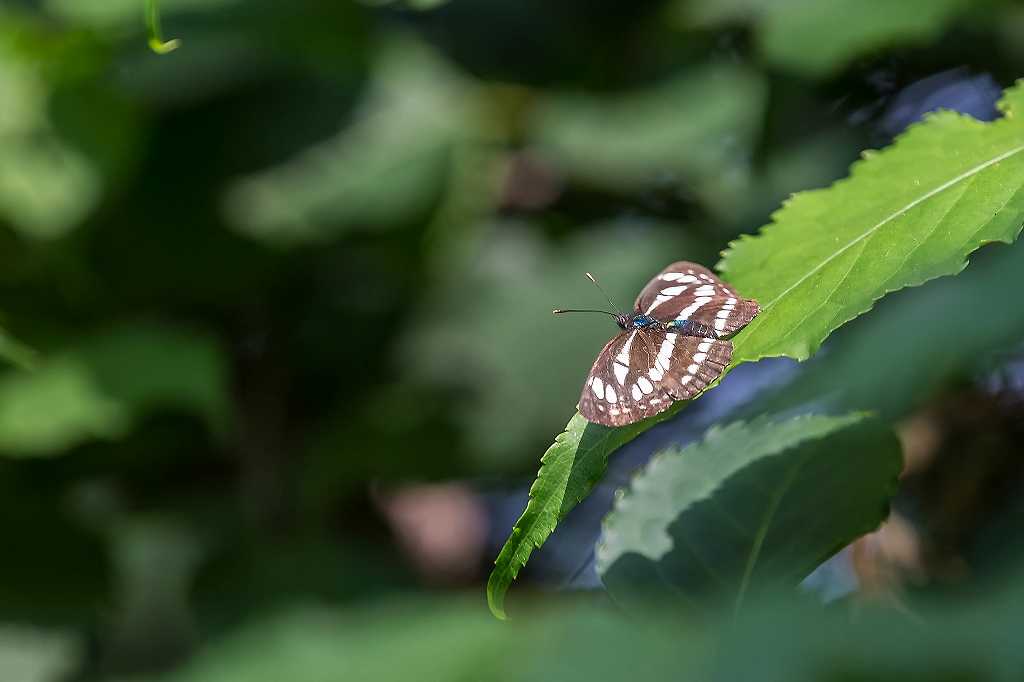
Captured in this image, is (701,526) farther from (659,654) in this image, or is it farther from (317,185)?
(317,185)

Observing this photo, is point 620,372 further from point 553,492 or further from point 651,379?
point 553,492

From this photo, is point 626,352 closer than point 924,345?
No

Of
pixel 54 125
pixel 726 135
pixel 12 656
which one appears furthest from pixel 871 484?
pixel 12 656

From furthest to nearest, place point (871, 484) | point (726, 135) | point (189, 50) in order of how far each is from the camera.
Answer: point (189, 50), point (726, 135), point (871, 484)

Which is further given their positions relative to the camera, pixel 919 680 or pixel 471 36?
pixel 471 36

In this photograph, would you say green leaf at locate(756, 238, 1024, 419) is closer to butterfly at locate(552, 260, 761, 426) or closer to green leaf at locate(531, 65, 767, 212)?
butterfly at locate(552, 260, 761, 426)

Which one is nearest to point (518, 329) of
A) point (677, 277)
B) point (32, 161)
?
point (32, 161)

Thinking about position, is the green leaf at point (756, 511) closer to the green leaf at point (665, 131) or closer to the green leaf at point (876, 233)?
the green leaf at point (876, 233)

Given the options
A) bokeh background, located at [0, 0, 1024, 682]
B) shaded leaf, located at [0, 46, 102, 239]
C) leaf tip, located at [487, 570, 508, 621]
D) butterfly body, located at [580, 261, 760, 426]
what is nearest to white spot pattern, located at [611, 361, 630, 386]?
butterfly body, located at [580, 261, 760, 426]
